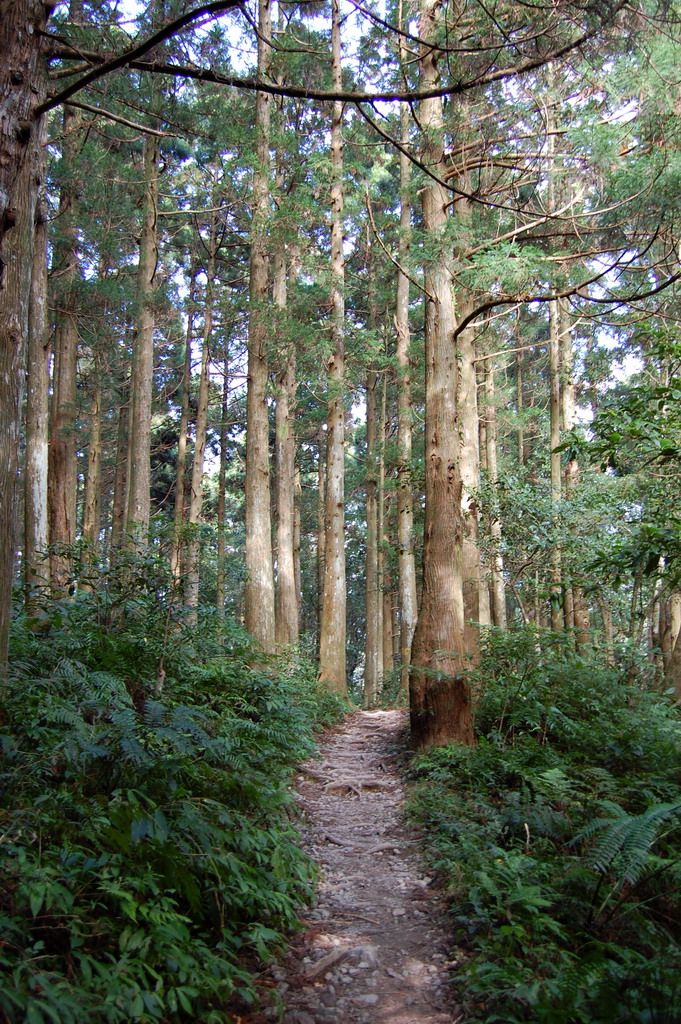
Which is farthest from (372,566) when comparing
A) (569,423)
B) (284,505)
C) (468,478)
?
(468,478)

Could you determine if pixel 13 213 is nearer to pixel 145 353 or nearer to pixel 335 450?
pixel 145 353

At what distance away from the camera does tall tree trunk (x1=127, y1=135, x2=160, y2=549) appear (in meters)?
12.7

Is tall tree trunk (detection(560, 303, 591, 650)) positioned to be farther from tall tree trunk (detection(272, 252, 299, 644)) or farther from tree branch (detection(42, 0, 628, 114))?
tree branch (detection(42, 0, 628, 114))

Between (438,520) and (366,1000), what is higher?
(438,520)

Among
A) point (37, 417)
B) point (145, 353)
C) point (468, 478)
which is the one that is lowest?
point (468, 478)

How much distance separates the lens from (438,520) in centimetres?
765

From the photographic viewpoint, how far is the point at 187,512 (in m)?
22.2

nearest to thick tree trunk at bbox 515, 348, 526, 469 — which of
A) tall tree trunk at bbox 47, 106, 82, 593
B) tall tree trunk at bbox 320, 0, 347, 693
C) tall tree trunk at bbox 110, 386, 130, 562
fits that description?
tall tree trunk at bbox 320, 0, 347, 693

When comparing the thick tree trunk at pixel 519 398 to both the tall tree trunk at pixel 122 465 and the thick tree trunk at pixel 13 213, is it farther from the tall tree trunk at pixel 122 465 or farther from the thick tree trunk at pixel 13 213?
the thick tree trunk at pixel 13 213

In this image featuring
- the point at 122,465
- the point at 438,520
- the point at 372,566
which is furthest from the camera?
the point at 122,465

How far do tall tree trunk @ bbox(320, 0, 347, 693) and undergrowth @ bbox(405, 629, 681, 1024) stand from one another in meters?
5.98

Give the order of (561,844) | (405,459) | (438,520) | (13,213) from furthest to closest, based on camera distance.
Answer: (405,459) < (438,520) < (561,844) < (13,213)

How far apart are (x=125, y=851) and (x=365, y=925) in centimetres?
166

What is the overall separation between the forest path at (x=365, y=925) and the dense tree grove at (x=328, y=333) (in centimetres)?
34
